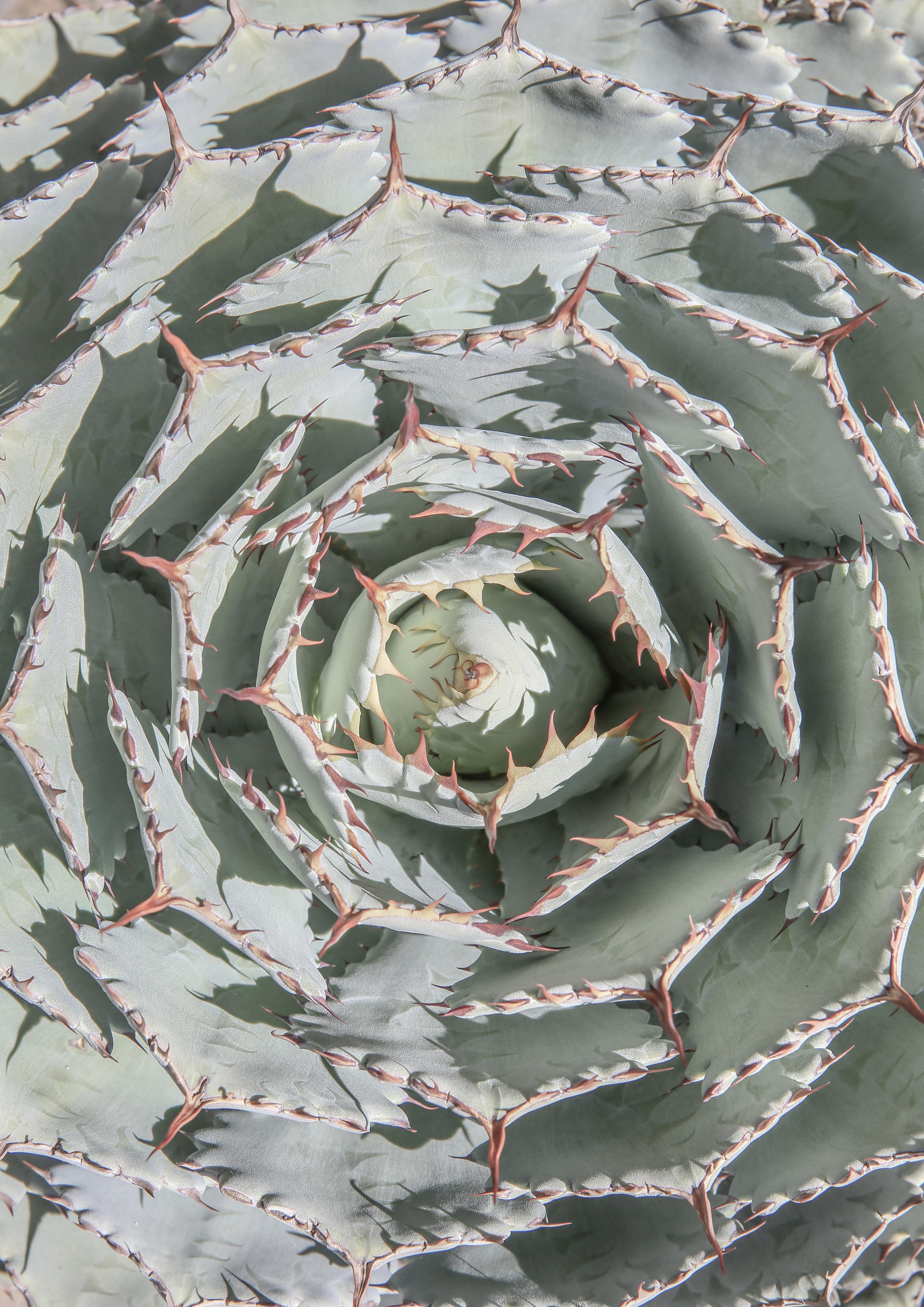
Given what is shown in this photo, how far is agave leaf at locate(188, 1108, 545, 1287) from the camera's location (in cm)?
100

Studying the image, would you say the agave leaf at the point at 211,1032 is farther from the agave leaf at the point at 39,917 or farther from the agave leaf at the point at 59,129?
the agave leaf at the point at 59,129

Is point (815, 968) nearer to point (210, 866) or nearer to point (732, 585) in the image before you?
point (732, 585)

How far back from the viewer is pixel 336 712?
102 cm

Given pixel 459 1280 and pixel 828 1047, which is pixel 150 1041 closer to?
pixel 459 1280

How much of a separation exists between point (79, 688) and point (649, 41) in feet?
3.26

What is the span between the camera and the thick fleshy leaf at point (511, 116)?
92cm

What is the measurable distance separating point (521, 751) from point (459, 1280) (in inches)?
26.8

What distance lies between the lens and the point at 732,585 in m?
0.88

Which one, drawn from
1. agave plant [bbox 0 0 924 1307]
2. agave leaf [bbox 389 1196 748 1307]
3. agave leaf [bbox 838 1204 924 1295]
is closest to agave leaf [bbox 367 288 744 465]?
agave plant [bbox 0 0 924 1307]

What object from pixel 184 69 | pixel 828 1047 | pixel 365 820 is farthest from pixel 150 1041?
pixel 184 69

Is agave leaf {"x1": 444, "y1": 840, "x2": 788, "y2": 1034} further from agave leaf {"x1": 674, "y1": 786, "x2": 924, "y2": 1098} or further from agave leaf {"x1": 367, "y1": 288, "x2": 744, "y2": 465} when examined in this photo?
agave leaf {"x1": 367, "y1": 288, "x2": 744, "y2": 465}

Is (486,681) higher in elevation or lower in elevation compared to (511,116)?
lower

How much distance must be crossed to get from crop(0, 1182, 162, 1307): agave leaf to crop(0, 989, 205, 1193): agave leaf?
0.27 m

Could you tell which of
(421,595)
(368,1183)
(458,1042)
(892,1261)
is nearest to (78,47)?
(421,595)
